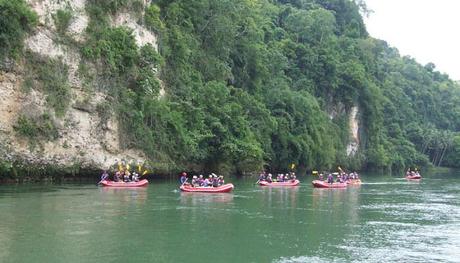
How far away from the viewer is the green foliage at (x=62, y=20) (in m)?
37.4

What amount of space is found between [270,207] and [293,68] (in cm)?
4767

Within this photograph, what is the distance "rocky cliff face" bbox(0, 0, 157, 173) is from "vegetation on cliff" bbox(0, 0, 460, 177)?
63cm

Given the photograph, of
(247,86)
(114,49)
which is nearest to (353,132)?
(247,86)

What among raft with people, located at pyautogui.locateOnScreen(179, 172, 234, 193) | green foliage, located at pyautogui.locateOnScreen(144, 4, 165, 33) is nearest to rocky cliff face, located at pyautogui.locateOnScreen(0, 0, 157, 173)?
green foliage, located at pyautogui.locateOnScreen(144, 4, 165, 33)

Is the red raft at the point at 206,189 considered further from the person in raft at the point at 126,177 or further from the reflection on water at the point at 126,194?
the person in raft at the point at 126,177

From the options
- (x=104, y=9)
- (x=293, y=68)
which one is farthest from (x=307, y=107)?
(x=104, y=9)

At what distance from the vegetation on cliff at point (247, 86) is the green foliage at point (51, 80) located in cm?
8

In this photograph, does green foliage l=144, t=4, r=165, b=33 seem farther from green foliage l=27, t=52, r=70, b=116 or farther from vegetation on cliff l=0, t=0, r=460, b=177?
green foliage l=27, t=52, r=70, b=116

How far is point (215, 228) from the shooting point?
1970 centimetres

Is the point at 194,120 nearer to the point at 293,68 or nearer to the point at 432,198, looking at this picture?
the point at 432,198

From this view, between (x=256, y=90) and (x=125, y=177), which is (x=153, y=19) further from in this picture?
(x=256, y=90)

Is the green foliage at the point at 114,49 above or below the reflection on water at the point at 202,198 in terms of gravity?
above

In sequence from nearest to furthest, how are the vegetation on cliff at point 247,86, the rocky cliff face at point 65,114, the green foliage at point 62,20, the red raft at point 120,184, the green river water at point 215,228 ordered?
the green river water at point 215,228
the rocky cliff face at point 65,114
the red raft at point 120,184
the green foliage at point 62,20
the vegetation on cliff at point 247,86

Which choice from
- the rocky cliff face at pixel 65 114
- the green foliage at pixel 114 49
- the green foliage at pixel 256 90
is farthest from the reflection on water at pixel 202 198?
the green foliage at pixel 114 49
